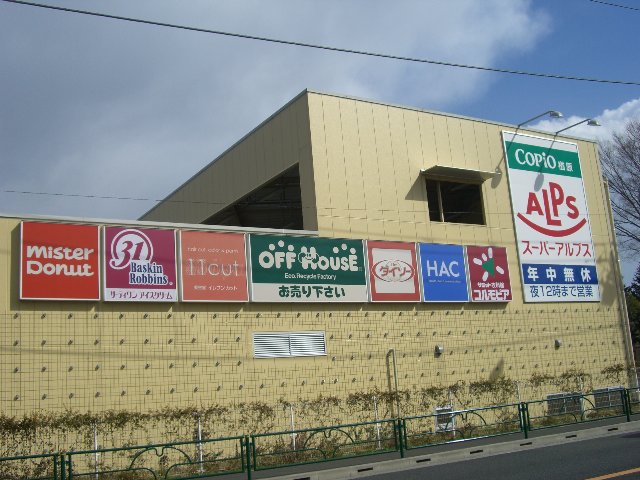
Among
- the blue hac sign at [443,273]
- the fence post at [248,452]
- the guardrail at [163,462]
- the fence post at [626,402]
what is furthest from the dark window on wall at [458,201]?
the fence post at [248,452]

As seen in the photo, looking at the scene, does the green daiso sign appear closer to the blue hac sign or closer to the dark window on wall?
the blue hac sign

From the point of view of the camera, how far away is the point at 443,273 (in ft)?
75.9

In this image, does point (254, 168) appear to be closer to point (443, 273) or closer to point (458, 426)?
point (443, 273)

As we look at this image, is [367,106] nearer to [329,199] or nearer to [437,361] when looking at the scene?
[329,199]

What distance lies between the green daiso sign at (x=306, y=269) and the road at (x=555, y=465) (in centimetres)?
635

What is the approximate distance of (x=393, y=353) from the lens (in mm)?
21156

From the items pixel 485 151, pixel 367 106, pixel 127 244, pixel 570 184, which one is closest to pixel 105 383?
pixel 127 244

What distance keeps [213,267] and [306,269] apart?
2.85 m

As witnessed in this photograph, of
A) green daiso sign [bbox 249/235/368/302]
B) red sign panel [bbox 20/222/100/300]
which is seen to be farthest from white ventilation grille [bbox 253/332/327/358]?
red sign panel [bbox 20/222/100/300]

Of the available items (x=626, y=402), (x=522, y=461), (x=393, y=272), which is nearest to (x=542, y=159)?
(x=393, y=272)

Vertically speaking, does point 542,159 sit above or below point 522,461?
above

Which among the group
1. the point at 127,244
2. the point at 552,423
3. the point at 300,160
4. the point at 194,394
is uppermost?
the point at 300,160

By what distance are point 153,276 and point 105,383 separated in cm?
285

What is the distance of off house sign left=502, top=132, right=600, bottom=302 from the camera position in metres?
25.8
